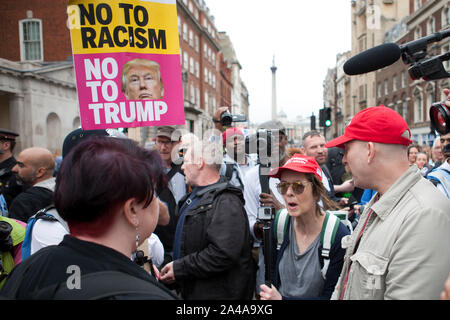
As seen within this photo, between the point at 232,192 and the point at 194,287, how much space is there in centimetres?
85

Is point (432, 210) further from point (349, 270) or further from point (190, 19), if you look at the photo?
point (190, 19)

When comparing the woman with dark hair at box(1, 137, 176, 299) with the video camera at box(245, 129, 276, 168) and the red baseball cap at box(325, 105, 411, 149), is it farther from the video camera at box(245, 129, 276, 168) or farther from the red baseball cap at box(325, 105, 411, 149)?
the video camera at box(245, 129, 276, 168)

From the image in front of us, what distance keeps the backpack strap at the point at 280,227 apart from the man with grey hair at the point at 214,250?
255mm

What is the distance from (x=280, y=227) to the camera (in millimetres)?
2766

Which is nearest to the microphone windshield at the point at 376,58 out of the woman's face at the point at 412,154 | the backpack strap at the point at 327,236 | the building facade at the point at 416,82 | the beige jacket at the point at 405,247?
the beige jacket at the point at 405,247

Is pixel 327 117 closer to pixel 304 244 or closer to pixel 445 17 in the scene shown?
pixel 304 244

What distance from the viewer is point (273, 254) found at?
275 cm

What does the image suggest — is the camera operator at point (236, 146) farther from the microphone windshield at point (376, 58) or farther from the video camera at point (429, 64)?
the video camera at point (429, 64)

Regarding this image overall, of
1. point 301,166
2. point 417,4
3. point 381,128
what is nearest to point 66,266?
point 381,128

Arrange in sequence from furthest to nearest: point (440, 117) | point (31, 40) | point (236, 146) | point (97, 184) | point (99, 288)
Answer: point (31, 40)
point (236, 146)
point (440, 117)
point (97, 184)
point (99, 288)

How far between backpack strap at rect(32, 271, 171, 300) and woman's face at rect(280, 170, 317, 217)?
168 cm

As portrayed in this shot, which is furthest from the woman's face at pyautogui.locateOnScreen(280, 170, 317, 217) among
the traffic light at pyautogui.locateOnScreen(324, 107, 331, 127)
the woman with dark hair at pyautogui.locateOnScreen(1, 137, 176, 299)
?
the traffic light at pyautogui.locateOnScreen(324, 107, 331, 127)

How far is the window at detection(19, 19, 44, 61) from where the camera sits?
2072cm

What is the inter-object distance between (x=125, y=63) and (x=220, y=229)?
164 cm
